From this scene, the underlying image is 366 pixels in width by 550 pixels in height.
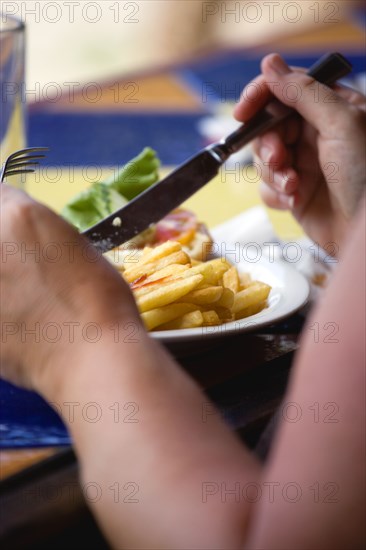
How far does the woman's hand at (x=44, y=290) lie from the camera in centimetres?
63

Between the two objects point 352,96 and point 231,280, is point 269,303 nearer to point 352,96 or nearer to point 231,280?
point 231,280

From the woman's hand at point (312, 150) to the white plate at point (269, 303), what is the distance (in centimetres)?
23

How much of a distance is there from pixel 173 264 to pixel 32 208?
0.78ft

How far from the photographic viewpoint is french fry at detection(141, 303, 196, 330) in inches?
30.4

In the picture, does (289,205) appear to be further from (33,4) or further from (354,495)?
(33,4)

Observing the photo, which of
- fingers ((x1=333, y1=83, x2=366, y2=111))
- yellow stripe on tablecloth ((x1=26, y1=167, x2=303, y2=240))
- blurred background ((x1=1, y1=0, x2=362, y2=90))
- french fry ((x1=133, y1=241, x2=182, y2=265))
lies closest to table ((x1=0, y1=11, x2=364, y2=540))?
yellow stripe on tablecloth ((x1=26, y1=167, x2=303, y2=240))

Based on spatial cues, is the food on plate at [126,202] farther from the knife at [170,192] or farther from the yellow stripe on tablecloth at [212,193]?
the yellow stripe on tablecloth at [212,193]

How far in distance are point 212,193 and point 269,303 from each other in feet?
2.00

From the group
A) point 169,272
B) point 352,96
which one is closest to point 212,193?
point 352,96

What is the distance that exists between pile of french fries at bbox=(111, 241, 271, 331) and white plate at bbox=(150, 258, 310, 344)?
18 mm

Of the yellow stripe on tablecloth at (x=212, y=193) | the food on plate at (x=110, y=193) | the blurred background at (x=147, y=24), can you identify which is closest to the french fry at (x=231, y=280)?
the food on plate at (x=110, y=193)

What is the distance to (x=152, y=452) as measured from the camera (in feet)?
1.86

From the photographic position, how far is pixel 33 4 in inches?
199

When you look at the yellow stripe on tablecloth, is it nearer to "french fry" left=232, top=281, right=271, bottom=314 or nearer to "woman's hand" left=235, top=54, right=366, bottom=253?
"woman's hand" left=235, top=54, right=366, bottom=253
